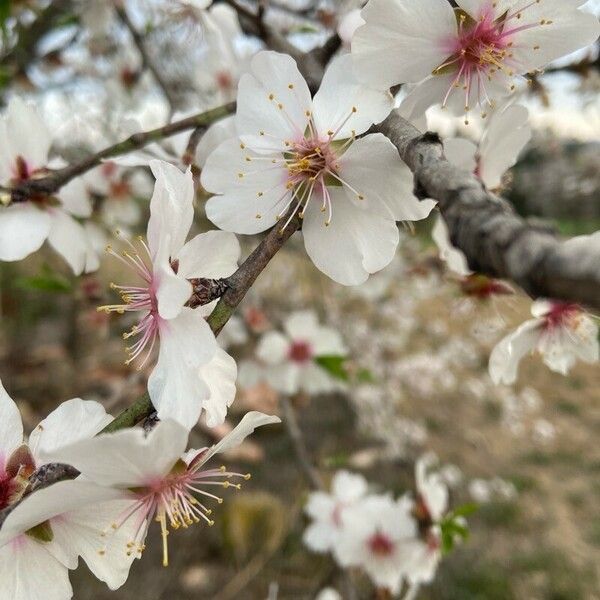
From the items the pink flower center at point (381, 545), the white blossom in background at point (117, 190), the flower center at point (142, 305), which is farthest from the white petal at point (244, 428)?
the pink flower center at point (381, 545)

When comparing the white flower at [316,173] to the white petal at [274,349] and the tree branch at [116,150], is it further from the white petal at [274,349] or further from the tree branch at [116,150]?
the white petal at [274,349]

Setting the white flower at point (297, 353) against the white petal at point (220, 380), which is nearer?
the white petal at point (220, 380)

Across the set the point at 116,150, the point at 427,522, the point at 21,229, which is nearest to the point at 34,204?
the point at 21,229

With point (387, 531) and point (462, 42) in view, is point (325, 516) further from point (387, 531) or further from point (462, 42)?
point (462, 42)

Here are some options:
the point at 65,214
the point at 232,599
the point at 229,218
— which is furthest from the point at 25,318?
the point at 229,218

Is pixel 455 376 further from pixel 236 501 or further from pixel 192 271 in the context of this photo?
pixel 192 271

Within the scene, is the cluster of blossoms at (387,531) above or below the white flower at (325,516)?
above
